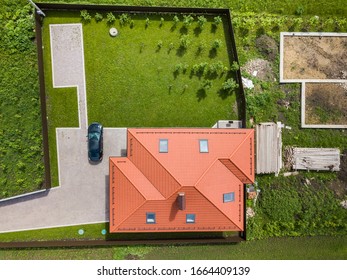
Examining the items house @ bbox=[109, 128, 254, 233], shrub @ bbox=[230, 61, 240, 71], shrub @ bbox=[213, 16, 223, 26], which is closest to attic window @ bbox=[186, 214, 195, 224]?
house @ bbox=[109, 128, 254, 233]

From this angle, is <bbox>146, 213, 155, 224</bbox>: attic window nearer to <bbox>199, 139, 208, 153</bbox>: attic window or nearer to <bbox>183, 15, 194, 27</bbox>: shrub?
<bbox>199, 139, 208, 153</bbox>: attic window

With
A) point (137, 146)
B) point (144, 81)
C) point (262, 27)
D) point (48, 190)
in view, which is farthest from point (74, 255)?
point (262, 27)

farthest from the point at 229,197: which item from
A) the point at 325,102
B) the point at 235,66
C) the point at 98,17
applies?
the point at 98,17

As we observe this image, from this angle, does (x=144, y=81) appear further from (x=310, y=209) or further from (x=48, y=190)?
(x=310, y=209)

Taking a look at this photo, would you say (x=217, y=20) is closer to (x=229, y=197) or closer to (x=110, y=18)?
(x=110, y=18)

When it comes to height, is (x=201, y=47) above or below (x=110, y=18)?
below

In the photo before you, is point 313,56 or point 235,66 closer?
point 235,66
